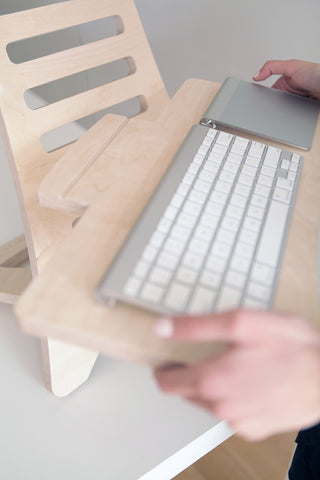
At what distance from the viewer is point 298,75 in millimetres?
674

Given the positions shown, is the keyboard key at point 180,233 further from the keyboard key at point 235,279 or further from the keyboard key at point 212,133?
the keyboard key at point 212,133

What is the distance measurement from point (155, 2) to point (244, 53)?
281 mm

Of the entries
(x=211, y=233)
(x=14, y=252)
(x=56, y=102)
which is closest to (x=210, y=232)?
(x=211, y=233)

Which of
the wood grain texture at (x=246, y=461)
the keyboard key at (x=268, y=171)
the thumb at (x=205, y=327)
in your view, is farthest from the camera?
the wood grain texture at (x=246, y=461)

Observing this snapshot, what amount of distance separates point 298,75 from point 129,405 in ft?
1.96

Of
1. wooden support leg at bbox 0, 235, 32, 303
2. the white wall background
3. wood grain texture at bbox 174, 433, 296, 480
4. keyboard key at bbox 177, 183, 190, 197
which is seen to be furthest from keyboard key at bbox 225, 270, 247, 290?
wood grain texture at bbox 174, 433, 296, 480

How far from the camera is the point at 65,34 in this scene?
1.34m

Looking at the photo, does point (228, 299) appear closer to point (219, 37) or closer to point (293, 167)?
point (293, 167)

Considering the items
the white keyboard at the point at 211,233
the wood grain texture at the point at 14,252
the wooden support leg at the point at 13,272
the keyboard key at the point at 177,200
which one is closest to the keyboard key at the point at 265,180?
the white keyboard at the point at 211,233

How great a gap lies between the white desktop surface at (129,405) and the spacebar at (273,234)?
355mm

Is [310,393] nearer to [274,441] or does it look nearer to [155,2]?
[274,441]

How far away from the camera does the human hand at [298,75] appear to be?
0.66 m

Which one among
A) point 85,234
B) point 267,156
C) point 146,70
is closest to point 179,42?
point 146,70

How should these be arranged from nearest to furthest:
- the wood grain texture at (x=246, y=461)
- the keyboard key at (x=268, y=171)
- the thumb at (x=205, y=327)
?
the thumb at (x=205, y=327) → the keyboard key at (x=268, y=171) → the wood grain texture at (x=246, y=461)
